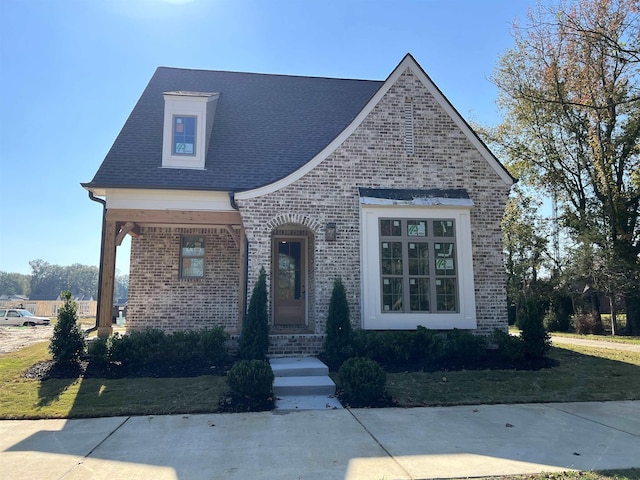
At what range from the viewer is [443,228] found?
9766 mm

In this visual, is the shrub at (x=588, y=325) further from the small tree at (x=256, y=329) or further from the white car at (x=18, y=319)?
the white car at (x=18, y=319)

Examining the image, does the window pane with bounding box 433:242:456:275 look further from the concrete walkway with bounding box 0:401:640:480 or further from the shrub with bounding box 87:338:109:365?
→ the shrub with bounding box 87:338:109:365

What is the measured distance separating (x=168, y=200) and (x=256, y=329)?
12.8 ft

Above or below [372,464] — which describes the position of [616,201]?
above

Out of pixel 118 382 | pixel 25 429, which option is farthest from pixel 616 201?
pixel 25 429

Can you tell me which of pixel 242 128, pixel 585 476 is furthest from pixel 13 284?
pixel 585 476

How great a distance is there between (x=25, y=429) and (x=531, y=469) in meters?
5.81

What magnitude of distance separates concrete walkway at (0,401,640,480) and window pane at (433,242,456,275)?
3.85m

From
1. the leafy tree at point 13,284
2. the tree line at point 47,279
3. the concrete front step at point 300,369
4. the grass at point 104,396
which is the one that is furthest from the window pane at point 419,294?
the leafy tree at point 13,284

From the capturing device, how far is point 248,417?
226 inches

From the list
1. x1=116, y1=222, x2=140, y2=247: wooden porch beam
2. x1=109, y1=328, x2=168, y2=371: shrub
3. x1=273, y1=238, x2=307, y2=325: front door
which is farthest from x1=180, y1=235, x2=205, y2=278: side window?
x1=109, y1=328, x2=168, y2=371: shrub

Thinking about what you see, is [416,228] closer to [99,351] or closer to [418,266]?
[418,266]

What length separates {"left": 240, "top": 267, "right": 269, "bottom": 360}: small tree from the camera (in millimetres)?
8234

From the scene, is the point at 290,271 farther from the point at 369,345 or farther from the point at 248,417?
the point at 248,417
